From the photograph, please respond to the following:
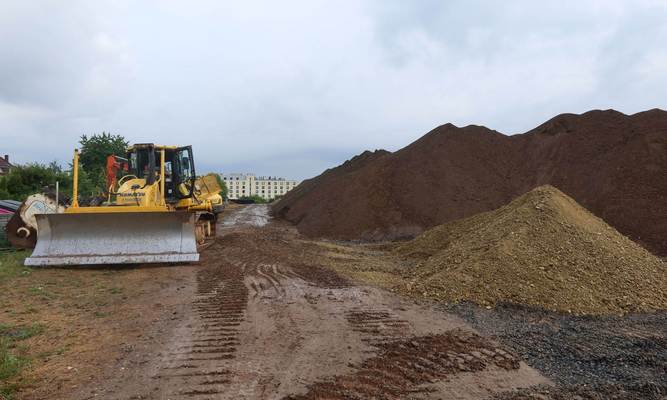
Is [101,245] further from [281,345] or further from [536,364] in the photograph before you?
[536,364]

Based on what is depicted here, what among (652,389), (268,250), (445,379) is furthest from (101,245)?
(652,389)

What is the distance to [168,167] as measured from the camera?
12.8 metres

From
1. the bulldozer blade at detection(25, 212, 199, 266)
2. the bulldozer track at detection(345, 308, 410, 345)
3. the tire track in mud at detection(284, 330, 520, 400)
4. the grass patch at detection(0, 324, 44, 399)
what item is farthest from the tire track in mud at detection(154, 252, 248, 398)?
the bulldozer blade at detection(25, 212, 199, 266)

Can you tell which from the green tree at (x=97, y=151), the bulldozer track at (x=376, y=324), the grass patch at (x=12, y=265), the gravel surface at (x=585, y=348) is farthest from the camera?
the green tree at (x=97, y=151)

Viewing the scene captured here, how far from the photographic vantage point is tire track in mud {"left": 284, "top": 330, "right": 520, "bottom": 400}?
152 inches

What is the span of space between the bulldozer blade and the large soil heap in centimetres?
1081

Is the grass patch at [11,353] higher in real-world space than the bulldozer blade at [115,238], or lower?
lower

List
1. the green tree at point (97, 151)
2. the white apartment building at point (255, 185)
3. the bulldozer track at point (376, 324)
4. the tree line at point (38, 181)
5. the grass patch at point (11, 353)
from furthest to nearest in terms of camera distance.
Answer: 1. the white apartment building at point (255, 185)
2. the green tree at point (97, 151)
3. the tree line at point (38, 181)
4. the bulldozer track at point (376, 324)
5. the grass patch at point (11, 353)

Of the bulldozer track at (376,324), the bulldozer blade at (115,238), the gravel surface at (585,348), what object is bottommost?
the gravel surface at (585,348)

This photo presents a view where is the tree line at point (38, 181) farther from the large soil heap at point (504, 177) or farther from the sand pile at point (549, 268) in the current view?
the sand pile at point (549, 268)

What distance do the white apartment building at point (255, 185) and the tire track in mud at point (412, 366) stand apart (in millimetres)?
137399

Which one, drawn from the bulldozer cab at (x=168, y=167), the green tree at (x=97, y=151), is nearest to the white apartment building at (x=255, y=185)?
the green tree at (x=97, y=151)

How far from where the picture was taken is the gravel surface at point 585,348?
4062mm

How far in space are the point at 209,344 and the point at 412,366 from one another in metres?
2.02
